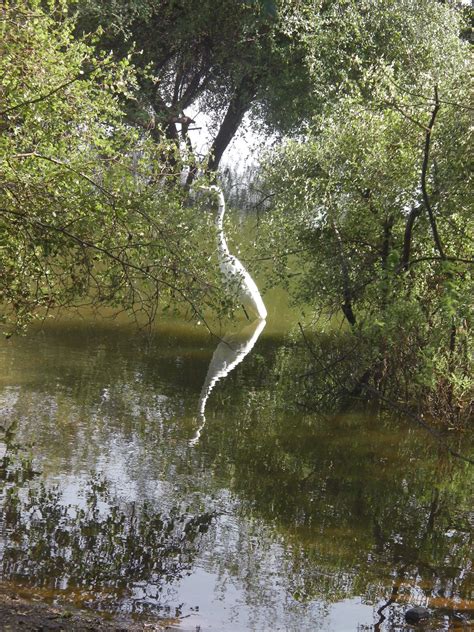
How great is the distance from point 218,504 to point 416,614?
2501 millimetres

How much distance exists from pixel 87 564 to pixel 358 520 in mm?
2858

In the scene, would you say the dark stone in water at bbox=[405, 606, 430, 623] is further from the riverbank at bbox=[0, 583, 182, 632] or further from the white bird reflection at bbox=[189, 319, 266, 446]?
the white bird reflection at bbox=[189, 319, 266, 446]

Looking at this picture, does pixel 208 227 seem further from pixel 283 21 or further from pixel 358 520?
pixel 283 21

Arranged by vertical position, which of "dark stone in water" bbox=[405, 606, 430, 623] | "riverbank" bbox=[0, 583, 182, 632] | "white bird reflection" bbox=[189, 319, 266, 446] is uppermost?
"white bird reflection" bbox=[189, 319, 266, 446]

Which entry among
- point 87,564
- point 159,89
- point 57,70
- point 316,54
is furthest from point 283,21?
point 87,564

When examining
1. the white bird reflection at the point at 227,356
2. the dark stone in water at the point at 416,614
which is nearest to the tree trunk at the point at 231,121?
the white bird reflection at the point at 227,356

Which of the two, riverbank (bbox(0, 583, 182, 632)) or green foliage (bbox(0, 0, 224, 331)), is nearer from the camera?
riverbank (bbox(0, 583, 182, 632))

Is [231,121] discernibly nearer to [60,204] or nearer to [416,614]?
[60,204]

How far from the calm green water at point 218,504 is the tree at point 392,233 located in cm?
84

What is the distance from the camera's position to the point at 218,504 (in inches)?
343

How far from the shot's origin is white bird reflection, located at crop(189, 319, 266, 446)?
13034 millimetres

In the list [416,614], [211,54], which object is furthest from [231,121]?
[416,614]

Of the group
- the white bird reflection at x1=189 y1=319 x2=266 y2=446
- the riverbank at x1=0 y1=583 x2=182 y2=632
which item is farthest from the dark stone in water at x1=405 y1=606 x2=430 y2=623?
the white bird reflection at x1=189 y1=319 x2=266 y2=446

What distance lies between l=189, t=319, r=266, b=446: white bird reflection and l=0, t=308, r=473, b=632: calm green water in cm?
10
